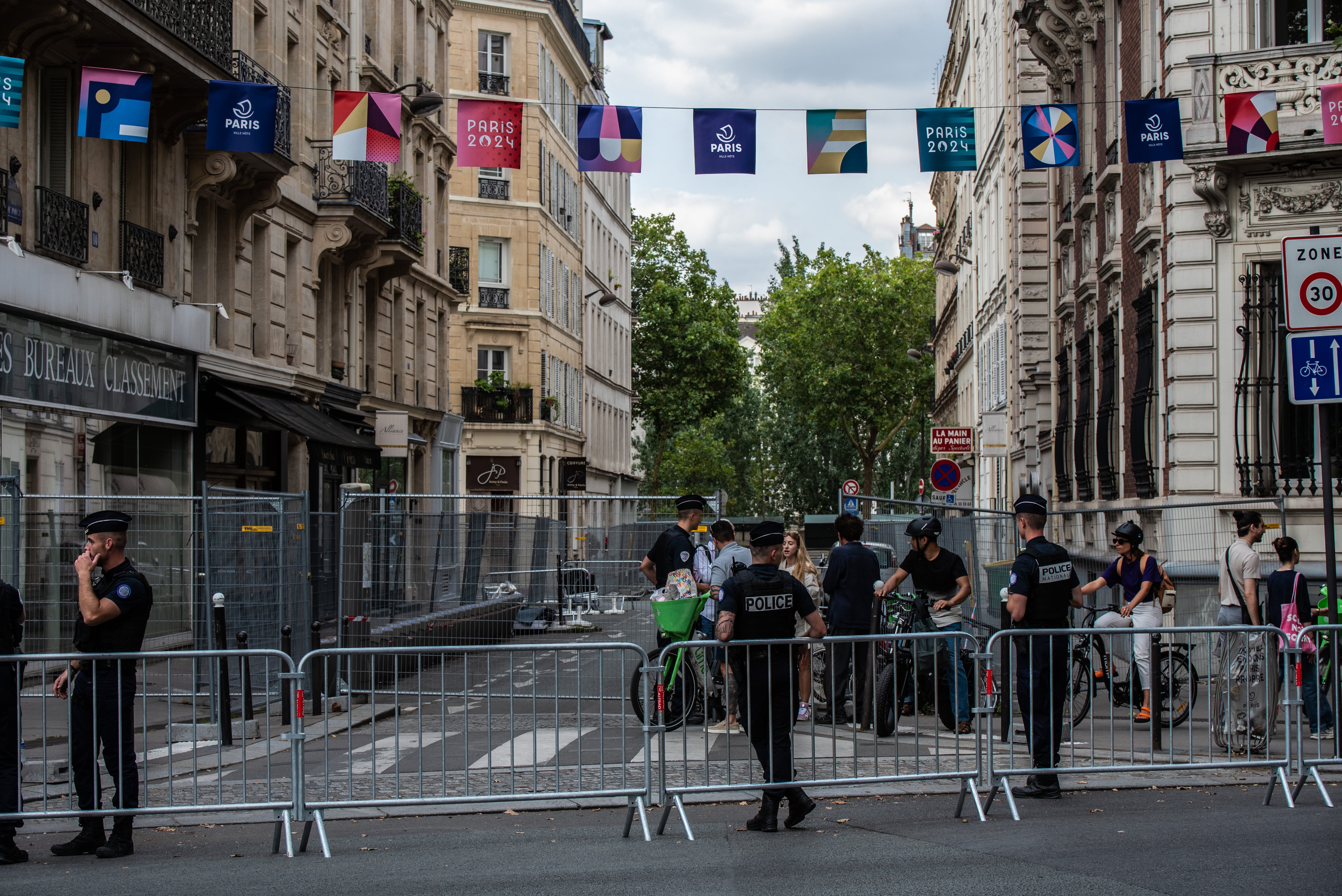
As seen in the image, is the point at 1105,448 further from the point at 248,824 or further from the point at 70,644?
the point at 248,824

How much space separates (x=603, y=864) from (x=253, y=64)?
62.8 ft

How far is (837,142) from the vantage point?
56.1ft

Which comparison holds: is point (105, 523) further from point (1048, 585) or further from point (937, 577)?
point (937, 577)

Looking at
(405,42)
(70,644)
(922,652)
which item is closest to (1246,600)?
(922,652)

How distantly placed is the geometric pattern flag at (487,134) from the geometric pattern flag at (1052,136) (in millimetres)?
5608

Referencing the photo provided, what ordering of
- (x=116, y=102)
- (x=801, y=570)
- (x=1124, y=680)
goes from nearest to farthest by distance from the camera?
(x=1124, y=680)
(x=801, y=570)
(x=116, y=102)

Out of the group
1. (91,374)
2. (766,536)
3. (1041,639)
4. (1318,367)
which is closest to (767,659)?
(766,536)

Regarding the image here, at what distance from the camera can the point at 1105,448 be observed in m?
22.6

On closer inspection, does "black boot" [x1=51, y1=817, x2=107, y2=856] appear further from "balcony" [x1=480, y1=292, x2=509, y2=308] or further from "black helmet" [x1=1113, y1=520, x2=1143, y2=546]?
"balcony" [x1=480, y1=292, x2=509, y2=308]

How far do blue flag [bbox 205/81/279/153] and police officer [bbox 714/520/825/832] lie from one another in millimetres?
9439

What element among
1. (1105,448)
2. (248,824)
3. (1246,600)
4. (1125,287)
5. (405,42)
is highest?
(405,42)

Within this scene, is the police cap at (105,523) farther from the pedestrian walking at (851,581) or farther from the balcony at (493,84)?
the balcony at (493,84)

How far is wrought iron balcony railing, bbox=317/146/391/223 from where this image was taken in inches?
1125

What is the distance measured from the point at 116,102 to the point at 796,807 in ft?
37.1
